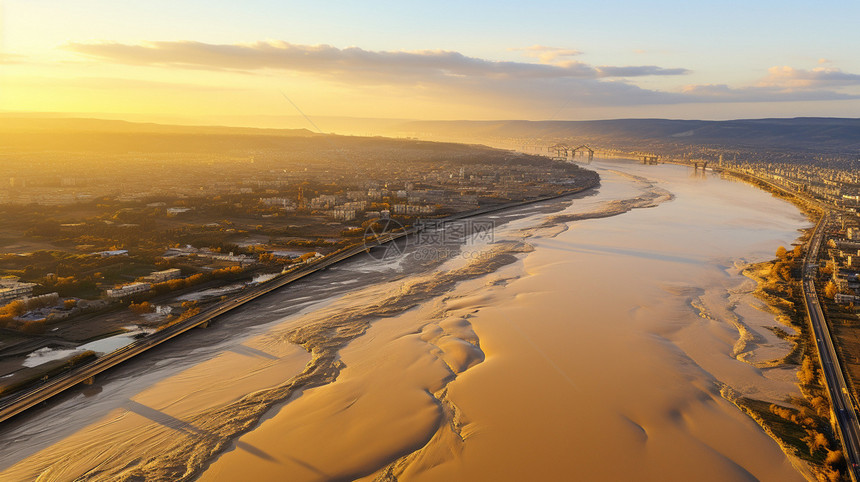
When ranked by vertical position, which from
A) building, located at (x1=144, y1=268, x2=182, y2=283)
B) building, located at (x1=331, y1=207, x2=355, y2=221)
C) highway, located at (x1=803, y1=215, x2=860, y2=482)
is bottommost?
highway, located at (x1=803, y1=215, x2=860, y2=482)

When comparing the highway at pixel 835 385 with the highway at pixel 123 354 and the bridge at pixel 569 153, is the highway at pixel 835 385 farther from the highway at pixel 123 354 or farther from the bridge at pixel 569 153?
the bridge at pixel 569 153

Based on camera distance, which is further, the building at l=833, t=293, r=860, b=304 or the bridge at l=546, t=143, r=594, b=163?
the bridge at l=546, t=143, r=594, b=163

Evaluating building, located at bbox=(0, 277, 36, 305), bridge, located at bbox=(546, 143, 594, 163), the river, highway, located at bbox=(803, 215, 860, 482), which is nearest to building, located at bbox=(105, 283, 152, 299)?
building, located at bbox=(0, 277, 36, 305)

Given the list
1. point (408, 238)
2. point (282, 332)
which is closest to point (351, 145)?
point (408, 238)

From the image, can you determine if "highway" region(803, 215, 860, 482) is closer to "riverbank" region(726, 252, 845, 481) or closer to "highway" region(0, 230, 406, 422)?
"riverbank" region(726, 252, 845, 481)

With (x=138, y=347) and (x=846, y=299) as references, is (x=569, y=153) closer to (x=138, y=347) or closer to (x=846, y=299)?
(x=846, y=299)

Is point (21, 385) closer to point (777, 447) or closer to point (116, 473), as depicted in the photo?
point (116, 473)
